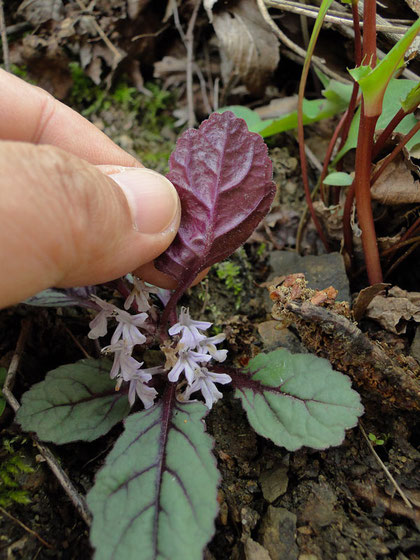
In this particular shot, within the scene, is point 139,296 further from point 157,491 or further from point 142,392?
point 157,491

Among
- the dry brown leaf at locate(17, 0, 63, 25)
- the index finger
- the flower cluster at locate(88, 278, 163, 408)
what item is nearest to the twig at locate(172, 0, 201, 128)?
the dry brown leaf at locate(17, 0, 63, 25)

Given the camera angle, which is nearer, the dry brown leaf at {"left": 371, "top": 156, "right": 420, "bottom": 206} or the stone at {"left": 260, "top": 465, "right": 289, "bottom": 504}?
the stone at {"left": 260, "top": 465, "right": 289, "bottom": 504}

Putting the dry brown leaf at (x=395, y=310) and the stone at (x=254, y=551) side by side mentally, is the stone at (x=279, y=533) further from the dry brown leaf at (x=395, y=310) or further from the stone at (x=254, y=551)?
the dry brown leaf at (x=395, y=310)

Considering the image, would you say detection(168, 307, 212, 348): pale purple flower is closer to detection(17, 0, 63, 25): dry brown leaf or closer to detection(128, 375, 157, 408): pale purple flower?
detection(128, 375, 157, 408): pale purple flower

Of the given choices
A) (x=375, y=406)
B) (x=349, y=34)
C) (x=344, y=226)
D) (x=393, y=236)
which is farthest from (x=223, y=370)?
(x=349, y=34)

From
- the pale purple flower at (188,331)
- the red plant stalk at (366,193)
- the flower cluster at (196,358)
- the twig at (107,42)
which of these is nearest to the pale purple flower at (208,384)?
the flower cluster at (196,358)

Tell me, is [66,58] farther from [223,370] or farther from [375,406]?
[375,406]
